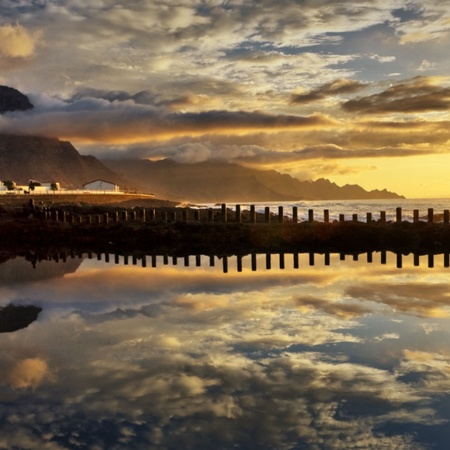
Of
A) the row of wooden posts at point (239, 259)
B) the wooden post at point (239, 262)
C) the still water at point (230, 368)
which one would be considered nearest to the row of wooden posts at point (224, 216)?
the row of wooden posts at point (239, 259)

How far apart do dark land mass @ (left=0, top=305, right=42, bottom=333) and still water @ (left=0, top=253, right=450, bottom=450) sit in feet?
1.28

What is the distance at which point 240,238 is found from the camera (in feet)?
128

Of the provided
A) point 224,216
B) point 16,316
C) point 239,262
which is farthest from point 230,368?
point 224,216

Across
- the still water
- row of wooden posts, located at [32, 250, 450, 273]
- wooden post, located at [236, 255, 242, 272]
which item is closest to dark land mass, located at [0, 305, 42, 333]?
the still water

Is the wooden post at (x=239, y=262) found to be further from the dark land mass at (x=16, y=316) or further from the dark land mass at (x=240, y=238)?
the dark land mass at (x=16, y=316)

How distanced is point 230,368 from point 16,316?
791 cm

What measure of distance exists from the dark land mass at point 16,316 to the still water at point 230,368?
0.39 metres

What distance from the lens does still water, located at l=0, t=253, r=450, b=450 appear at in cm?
852

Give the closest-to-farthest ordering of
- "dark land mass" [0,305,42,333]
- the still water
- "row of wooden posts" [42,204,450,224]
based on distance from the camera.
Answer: the still water, "dark land mass" [0,305,42,333], "row of wooden posts" [42,204,450,224]

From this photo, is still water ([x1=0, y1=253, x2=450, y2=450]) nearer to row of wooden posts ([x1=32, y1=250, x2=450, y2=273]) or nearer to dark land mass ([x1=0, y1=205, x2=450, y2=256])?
row of wooden posts ([x1=32, y1=250, x2=450, y2=273])

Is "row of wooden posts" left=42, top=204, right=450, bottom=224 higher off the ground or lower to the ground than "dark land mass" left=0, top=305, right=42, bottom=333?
higher

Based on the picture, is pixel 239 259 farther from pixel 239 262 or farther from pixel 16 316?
pixel 16 316

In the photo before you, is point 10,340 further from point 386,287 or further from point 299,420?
point 386,287

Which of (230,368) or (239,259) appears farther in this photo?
(239,259)
